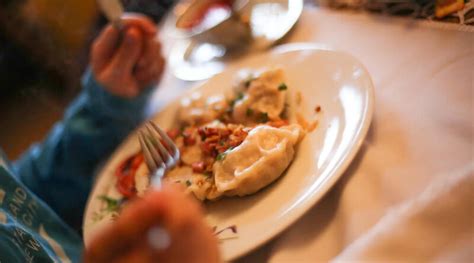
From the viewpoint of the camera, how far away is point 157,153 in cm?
72

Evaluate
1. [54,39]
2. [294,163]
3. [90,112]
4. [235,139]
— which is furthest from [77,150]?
[54,39]

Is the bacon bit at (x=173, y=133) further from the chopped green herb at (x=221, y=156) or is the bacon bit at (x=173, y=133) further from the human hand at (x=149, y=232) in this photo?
the human hand at (x=149, y=232)

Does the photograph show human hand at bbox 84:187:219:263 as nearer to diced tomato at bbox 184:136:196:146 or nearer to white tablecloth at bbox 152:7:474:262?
white tablecloth at bbox 152:7:474:262

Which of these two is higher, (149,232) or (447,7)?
(149,232)

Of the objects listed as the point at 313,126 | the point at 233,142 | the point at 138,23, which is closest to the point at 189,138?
the point at 233,142

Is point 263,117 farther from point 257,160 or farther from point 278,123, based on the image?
point 257,160

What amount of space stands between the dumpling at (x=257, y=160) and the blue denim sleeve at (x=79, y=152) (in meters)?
0.44

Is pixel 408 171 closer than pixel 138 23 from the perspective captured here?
Yes

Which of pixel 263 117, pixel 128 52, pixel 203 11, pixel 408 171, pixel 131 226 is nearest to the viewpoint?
pixel 131 226

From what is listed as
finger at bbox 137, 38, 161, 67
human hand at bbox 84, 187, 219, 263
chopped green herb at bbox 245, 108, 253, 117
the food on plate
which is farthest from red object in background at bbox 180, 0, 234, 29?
human hand at bbox 84, 187, 219, 263

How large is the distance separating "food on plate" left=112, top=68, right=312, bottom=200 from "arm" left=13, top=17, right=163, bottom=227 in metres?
0.15

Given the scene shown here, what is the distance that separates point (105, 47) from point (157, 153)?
392mm

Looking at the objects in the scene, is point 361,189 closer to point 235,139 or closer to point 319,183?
point 319,183

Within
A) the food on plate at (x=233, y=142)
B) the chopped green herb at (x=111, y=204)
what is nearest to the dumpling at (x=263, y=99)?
the food on plate at (x=233, y=142)
